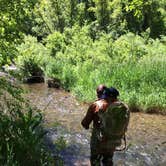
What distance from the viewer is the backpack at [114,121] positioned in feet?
23.3

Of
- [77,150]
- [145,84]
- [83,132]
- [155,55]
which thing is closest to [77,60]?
[155,55]

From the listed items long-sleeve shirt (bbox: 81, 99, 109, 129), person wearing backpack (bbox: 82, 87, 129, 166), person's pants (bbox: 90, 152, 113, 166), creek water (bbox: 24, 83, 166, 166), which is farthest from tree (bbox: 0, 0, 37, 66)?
person's pants (bbox: 90, 152, 113, 166)

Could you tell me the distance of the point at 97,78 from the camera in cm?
1838

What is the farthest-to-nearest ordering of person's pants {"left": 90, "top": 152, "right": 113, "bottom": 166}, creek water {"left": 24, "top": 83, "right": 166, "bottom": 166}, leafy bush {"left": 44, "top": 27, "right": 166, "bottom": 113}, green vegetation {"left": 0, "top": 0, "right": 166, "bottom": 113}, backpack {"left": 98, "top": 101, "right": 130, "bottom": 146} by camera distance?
leafy bush {"left": 44, "top": 27, "right": 166, "bottom": 113} < creek water {"left": 24, "top": 83, "right": 166, "bottom": 166} < green vegetation {"left": 0, "top": 0, "right": 166, "bottom": 113} < person's pants {"left": 90, "top": 152, "right": 113, "bottom": 166} < backpack {"left": 98, "top": 101, "right": 130, "bottom": 146}

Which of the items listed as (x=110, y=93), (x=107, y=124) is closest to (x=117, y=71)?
(x=110, y=93)

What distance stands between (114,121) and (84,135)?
5.18m

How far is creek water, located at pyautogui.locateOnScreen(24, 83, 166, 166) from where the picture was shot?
1045 cm

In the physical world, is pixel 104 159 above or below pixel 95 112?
below

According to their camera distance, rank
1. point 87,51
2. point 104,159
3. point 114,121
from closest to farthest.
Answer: point 114,121 → point 104,159 → point 87,51

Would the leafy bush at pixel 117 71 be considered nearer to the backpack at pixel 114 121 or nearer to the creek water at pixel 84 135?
the creek water at pixel 84 135

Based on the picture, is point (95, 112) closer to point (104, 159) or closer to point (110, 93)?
point (110, 93)

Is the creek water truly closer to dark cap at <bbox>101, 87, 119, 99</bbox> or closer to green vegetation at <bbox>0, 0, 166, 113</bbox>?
green vegetation at <bbox>0, 0, 166, 113</bbox>

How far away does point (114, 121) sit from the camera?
7.12 meters

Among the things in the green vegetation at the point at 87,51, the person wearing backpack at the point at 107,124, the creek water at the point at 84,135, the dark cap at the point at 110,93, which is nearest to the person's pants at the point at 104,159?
the person wearing backpack at the point at 107,124
